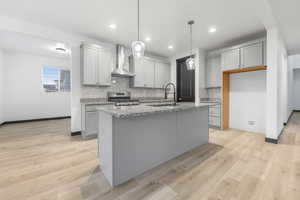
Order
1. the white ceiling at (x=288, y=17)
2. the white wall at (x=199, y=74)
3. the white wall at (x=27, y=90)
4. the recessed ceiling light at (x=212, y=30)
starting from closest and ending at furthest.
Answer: the white ceiling at (x=288, y=17), the recessed ceiling light at (x=212, y=30), the white wall at (x=199, y=74), the white wall at (x=27, y=90)

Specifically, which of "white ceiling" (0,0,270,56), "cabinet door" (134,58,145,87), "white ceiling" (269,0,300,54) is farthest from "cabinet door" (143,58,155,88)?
"white ceiling" (269,0,300,54)

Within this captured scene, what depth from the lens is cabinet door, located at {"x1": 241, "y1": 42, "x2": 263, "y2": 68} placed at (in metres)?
3.19

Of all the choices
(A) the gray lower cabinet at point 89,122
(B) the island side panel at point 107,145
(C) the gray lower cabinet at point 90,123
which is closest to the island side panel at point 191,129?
(B) the island side panel at point 107,145

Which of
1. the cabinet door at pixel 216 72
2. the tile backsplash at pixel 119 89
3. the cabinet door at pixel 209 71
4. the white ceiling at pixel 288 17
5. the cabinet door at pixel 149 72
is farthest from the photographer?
the cabinet door at pixel 149 72

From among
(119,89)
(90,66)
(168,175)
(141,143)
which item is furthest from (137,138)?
(119,89)

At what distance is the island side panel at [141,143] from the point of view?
150 cm

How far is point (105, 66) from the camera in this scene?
3.66 m

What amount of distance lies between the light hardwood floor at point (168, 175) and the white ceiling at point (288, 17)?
269 cm

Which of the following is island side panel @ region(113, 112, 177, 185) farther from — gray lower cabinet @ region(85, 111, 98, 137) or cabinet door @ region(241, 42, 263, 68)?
cabinet door @ region(241, 42, 263, 68)

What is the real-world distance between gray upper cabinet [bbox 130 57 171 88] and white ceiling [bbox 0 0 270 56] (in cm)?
101

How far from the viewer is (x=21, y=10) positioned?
2453 millimetres

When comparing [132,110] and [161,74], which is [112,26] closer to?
[132,110]

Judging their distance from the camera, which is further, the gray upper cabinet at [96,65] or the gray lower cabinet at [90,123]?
the gray upper cabinet at [96,65]

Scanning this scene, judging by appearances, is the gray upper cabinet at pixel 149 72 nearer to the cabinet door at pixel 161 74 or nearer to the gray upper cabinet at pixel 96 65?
the cabinet door at pixel 161 74
